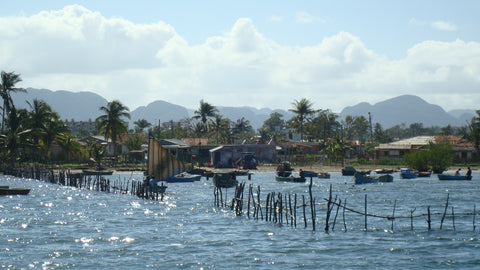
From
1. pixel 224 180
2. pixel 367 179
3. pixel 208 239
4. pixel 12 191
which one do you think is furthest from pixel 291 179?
pixel 208 239

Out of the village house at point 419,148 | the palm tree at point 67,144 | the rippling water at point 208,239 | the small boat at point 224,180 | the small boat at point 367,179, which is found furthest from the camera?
the village house at point 419,148

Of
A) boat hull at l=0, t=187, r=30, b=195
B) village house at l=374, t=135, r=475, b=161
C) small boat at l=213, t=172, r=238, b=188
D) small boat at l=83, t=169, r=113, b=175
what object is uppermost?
village house at l=374, t=135, r=475, b=161

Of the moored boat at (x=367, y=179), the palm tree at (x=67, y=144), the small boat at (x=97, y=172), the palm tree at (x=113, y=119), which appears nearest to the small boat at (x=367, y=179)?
the moored boat at (x=367, y=179)

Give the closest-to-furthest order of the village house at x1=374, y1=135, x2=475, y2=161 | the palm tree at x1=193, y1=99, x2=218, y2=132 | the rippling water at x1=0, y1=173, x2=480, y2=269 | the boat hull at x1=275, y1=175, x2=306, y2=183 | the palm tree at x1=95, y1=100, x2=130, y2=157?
the rippling water at x1=0, y1=173, x2=480, y2=269 < the boat hull at x1=275, y1=175, x2=306, y2=183 < the palm tree at x1=95, y1=100, x2=130, y2=157 < the village house at x1=374, y1=135, x2=475, y2=161 < the palm tree at x1=193, y1=99, x2=218, y2=132

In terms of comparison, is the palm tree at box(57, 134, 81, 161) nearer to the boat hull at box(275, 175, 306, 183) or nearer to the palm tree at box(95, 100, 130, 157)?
the palm tree at box(95, 100, 130, 157)

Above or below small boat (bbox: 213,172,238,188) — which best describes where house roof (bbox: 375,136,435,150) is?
above

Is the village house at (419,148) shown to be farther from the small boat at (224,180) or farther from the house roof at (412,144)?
the small boat at (224,180)

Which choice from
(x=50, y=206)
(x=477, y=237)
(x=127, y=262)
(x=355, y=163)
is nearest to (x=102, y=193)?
(x=50, y=206)

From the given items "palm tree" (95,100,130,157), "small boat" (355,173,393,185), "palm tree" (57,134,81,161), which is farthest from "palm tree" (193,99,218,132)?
"small boat" (355,173,393,185)

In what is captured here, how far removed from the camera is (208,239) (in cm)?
2998

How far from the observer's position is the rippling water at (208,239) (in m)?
24.8

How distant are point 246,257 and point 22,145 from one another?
61375 millimetres

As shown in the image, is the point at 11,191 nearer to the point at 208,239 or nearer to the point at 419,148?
the point at 208,239

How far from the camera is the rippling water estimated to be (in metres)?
24.8
